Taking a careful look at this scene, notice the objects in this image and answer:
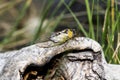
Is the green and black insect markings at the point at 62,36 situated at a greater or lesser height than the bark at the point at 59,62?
greater

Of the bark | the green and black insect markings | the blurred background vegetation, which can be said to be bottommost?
the bark

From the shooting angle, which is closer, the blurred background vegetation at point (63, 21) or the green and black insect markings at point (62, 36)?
the green and black insect markings at point (62, 36)

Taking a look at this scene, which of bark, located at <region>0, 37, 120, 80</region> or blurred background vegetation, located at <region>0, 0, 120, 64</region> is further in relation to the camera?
blurred background vegetation, located at <region>0, 0, 120, 64</region>

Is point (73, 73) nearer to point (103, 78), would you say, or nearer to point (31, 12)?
point (103, 78)

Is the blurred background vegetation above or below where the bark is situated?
above

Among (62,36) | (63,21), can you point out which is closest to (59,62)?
(62,36)
